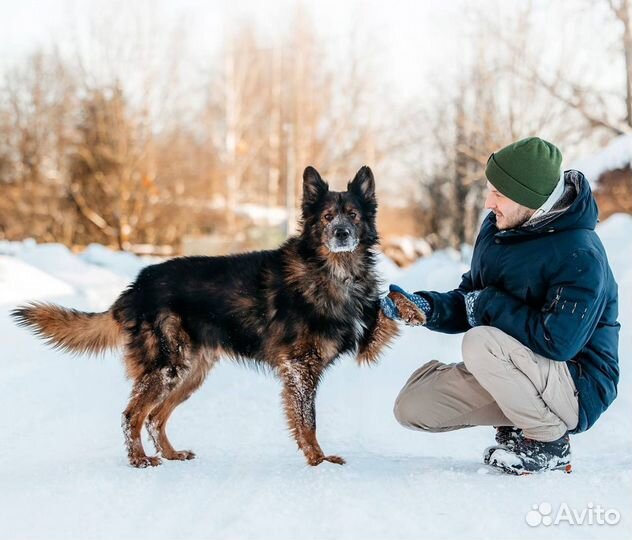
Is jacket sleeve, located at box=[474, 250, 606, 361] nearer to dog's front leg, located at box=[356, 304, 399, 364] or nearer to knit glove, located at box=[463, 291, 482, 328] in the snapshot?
knit glove, located at box=[463, 291, 482, 328]

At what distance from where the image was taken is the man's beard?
10.9ft

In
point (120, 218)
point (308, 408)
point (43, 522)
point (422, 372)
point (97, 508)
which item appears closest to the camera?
point (43, 522)

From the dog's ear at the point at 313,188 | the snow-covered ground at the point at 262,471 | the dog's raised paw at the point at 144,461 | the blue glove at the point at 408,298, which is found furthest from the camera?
the dog's ear at the point at 313,188

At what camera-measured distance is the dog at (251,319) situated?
4152 mm

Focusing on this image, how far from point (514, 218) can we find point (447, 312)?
649 mm

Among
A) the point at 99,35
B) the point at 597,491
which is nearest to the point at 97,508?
the point at 597,491

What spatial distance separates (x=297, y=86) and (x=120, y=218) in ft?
32.4

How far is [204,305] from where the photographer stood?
429 cm

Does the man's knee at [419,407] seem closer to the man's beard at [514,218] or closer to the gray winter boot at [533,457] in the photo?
the gray winter boot at [533,457]

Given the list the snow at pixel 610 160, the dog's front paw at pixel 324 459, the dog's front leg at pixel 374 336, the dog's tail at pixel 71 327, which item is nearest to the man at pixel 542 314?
the dog's front paw at pixel 324 459

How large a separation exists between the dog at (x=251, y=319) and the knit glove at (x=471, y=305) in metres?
0.90

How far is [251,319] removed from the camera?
4348 millimetres

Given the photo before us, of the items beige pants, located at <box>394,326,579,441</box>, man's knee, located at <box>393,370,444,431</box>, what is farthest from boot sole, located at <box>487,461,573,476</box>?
man's knee, located at <box>393,370,444,431</box>

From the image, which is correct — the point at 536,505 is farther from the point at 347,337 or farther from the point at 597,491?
the point at 347,337
